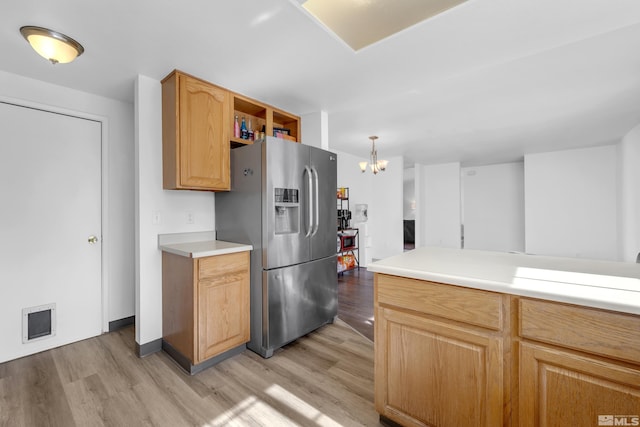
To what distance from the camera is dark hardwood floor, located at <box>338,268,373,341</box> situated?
3.00 metres

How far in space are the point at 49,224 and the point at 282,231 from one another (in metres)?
2.08

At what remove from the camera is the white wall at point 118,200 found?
2744 mm

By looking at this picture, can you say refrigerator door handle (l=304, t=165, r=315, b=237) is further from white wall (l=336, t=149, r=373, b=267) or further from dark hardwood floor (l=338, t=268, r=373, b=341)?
white wall (l=336, t=149, r=373, b=267)

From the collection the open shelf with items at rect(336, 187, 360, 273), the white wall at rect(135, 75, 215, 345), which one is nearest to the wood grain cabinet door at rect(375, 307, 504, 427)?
the white wall at rect(135, 75, 215, 345)

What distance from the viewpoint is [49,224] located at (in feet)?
→ 8.06

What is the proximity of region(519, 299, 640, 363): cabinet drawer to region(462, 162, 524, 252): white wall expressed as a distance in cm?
714

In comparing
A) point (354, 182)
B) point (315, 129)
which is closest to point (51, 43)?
point (315, 129)

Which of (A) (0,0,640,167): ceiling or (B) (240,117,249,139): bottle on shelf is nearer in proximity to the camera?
(A) (0,0,640,167): ceiling

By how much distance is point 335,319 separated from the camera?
3092 mm

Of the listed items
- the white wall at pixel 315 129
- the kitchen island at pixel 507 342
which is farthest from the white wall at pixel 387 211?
the kitchen island at pixel 507 342

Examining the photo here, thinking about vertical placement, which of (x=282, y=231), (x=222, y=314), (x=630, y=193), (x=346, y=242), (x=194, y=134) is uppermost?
(x=194, y=134)

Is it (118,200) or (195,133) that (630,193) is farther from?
(118,200)

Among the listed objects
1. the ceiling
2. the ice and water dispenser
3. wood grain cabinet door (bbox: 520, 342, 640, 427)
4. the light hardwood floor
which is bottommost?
the light hardwood floor

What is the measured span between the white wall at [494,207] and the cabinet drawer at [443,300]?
7108mm
